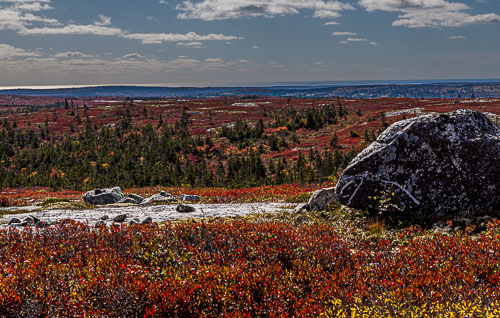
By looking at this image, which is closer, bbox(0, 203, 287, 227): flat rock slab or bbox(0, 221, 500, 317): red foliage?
bbox(0, 221, 500, 317): red foliage

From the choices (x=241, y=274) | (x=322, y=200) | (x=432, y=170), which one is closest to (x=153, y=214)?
(x=322, y=200)

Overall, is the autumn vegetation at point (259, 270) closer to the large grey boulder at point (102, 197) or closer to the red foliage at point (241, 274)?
the red foliage at point (241, 274)

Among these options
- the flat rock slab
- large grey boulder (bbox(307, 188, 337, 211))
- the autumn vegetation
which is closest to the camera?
the autumn vegetation

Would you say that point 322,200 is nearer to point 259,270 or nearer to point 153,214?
point 153,214

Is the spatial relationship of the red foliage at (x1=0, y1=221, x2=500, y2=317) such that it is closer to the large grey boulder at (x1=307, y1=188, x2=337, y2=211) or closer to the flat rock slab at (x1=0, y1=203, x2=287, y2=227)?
the large grey boulder at (x1=307, y1=188, x2=337, y2=211)

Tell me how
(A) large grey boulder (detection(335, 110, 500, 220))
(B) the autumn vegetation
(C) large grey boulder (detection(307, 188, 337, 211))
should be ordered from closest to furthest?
(B) the autumn vegetation
(A) large grey boulder (detection(335, 110, 500, 220))
(C) large grey boulder (detection(307, 188, 337, 211))

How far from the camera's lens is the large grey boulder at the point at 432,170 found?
1045cm

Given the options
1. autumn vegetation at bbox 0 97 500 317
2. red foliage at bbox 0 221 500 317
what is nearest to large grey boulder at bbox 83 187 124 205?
autumn vegetation at bbox 0 97 500 317

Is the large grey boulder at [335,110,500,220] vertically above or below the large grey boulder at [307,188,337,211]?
above

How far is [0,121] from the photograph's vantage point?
115 meters

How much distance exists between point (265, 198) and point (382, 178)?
10.9 m

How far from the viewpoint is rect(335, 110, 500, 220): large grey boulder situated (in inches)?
411

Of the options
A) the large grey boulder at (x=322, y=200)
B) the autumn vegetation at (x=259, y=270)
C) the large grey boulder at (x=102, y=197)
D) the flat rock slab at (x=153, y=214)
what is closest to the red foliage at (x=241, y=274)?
the autumn vegetation at (x=259, y=270)

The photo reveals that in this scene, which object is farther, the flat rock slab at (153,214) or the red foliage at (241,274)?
the flat rock slab at (153,214)
